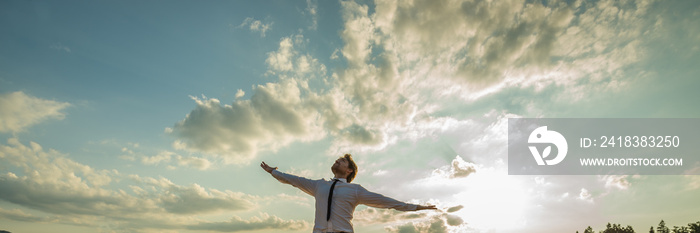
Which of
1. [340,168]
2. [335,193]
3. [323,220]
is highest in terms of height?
[340,168]

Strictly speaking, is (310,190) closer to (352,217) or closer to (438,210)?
(352,217)

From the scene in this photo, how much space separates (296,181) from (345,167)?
1.08 metres

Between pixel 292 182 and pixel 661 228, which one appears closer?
pixel 292 182

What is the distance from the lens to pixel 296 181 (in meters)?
8.05

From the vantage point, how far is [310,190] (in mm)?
7949

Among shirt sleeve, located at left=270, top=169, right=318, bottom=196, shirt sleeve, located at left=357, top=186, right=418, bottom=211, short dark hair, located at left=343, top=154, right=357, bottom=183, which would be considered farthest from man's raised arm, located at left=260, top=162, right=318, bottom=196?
shirt sleeve, located at left=357, top=186, right=418, bottom=211

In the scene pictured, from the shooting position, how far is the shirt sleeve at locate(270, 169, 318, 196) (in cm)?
788

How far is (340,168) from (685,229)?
479 ft

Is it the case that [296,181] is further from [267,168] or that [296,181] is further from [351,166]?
[351,166]

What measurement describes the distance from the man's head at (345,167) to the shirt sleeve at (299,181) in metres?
0.52

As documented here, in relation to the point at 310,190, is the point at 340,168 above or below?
above

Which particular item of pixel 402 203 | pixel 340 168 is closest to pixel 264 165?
pixel 340 168

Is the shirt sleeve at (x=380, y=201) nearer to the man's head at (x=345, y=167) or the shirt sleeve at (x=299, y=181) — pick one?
the man's head at (x=345, y=167)

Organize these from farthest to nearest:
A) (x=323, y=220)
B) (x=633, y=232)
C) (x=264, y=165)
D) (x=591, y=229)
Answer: (x=591, y=229) < (x=633, y=232) < (x=264, y=165) < (x=323, y=220)
